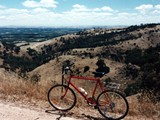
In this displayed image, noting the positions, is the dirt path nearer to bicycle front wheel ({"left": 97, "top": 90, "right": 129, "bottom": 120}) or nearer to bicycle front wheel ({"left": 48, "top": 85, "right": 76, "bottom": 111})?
bicycle front wheel ({"left": 48, "top": 85, "right": 76, "bottom": 111})

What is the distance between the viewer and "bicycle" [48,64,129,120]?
7.66m

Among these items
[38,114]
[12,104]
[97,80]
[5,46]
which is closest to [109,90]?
[97,80]

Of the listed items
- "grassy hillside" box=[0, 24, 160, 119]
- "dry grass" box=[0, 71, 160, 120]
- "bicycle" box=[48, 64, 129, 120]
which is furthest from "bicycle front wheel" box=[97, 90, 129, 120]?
"grassy hillside" box=[0, 24, 160, 119]

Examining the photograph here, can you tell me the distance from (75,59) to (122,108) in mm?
123923

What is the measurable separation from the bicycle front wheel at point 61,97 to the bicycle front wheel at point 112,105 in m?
0.98

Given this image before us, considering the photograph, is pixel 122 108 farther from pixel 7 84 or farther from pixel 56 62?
pixel 56 62

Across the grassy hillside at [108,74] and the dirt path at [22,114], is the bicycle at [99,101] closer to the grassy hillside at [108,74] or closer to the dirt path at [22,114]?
the grassy hillside at [108,74]

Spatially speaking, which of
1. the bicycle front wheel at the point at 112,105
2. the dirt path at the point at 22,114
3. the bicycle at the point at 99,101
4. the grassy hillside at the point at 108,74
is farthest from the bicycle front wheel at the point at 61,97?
the bicycle front wheel at the point at 112,105

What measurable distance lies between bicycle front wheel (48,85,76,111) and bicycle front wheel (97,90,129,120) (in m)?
0.98

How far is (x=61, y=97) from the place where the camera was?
8773 mm

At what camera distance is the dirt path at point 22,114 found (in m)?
7.46

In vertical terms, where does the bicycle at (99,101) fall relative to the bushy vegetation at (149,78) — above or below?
above

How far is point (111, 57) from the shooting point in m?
125

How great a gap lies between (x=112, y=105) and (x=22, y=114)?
7.81ft
